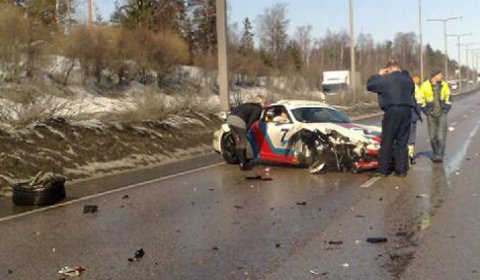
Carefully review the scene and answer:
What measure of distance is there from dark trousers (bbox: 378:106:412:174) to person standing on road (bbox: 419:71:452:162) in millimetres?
2108

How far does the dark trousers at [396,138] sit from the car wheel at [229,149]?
3850mm

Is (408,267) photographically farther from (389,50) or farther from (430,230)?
(389,50)

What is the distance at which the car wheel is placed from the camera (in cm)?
1420

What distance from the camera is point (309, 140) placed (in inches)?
487

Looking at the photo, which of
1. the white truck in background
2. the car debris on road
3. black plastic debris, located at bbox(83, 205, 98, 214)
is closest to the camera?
the car debris on road

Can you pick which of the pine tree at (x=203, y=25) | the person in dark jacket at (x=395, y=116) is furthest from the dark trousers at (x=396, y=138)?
the pine tree at (x=203, y=25)

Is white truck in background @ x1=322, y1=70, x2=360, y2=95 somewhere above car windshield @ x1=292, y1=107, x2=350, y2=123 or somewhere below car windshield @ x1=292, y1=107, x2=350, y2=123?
above

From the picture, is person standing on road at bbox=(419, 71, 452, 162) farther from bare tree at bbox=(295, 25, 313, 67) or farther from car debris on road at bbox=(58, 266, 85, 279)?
bare tree at bbox=(295, 25, 313, 67)

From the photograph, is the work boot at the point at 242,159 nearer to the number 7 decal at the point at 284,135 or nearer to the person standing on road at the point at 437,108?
the number 7 decal at the point at 284,135

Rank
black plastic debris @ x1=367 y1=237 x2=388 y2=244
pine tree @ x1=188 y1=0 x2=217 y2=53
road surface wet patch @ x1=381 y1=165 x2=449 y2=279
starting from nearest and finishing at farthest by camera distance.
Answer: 1. road surface wet patch @ x1=381 y1=165 x2=449 y2=279
2. black plastic debris @ x1=367 y1=237 x2=388 y2=244
3. pine tree @ x1=188 y1=0 x2=217 y2=53

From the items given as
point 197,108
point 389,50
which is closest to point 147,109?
point 197,108

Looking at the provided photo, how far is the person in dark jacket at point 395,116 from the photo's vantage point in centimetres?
1119

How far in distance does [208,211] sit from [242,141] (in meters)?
4.62

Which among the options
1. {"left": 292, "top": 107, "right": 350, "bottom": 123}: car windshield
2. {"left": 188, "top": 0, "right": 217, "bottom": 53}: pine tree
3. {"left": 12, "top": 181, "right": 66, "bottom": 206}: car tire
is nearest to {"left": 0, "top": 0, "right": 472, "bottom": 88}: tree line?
{"left": 188, "top": 0, "right": 217, "bottom": 53}: pine tree
